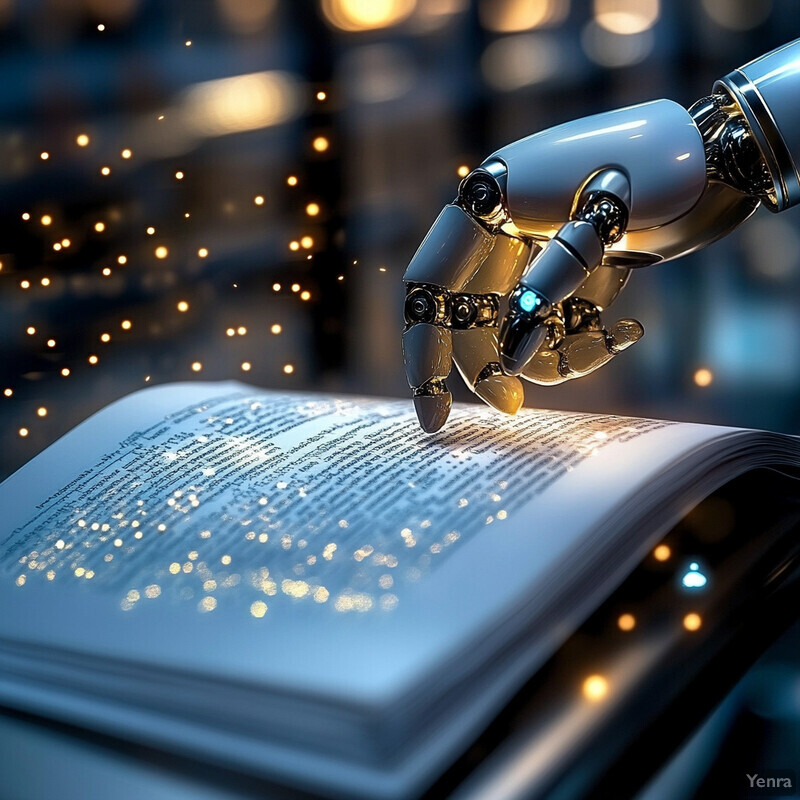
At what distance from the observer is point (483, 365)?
53cm

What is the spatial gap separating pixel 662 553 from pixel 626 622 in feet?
0.20

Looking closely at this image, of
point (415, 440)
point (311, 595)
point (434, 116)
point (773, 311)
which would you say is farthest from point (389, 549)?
point (434, 116)

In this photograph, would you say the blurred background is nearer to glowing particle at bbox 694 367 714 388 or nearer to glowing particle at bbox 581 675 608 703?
glowing particle at bbox 694 367 714 388

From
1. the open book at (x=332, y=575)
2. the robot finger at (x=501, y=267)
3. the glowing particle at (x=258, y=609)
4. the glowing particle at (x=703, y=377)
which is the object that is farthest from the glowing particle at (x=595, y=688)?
the glowing particle at (x=703, y=377)

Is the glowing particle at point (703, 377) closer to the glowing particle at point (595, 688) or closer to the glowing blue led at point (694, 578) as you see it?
the glowing blue led at point (694, 578)

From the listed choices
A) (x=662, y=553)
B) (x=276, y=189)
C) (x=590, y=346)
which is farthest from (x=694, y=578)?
(x=276, y=189)

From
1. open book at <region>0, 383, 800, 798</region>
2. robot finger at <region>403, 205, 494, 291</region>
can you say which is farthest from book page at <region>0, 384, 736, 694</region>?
robot finger at <region>403, 205, 494, 291</region>

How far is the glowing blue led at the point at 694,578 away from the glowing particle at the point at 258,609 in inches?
8.0

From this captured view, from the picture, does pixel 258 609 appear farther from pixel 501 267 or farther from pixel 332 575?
pixel 501 267

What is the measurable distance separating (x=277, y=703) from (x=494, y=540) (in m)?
0.12

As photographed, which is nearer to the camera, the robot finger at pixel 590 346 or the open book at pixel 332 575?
the open book at pixel 332 575

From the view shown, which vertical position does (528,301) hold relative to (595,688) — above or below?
above

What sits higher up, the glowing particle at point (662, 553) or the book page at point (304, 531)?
the book page at point (304, 531)

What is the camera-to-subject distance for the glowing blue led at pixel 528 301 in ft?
1.45
